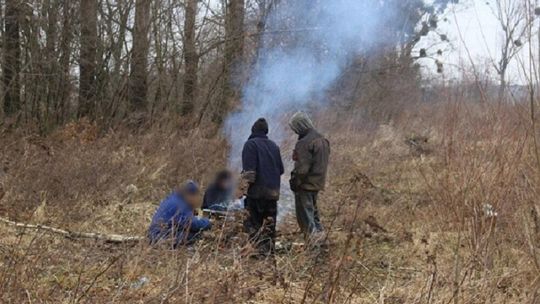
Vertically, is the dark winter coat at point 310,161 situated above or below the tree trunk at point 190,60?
below

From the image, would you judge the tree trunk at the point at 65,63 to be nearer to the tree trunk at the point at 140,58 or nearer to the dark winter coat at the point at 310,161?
the tree trunk at the point at 140,58

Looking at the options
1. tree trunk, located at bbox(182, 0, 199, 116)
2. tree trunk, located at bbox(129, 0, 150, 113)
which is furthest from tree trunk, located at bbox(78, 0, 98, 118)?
tree trunk, located at bbox(182, 0, 199, 116)

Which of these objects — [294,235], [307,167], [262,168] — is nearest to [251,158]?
[262,168]

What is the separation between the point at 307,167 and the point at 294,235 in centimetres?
114

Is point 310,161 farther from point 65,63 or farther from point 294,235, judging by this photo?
point 65,63

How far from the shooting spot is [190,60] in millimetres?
14758

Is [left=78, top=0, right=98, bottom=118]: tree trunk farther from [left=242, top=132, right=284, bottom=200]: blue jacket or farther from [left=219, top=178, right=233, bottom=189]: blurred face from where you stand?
[left=242, top=132, right=284, bottom=200]: blue jacket

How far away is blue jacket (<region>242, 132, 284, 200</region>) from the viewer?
20.7 ft

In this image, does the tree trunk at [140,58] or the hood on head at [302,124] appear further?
the tree trunk at [140,58]

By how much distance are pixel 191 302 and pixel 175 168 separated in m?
6.75

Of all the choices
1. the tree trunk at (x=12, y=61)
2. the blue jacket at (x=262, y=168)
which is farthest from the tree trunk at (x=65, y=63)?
the blue jacket at (x=262, y=168)

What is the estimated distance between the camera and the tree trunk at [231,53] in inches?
566

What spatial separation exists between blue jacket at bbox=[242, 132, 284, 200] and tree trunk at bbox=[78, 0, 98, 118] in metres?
8.58

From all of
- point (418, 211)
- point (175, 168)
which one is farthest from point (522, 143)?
point (175, 168)
